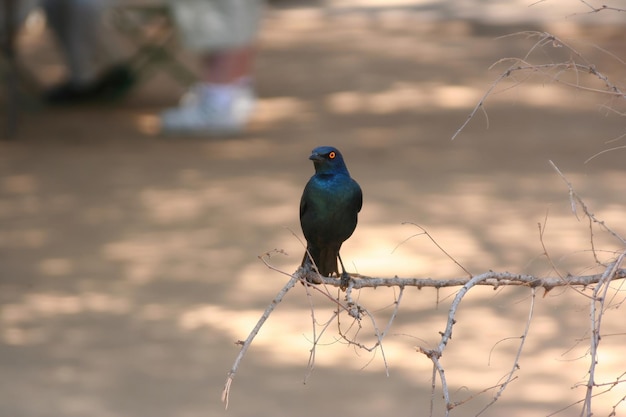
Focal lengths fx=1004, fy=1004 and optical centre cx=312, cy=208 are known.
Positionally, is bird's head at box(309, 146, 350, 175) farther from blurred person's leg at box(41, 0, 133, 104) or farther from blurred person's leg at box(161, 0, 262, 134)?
blurred person's leg at box(41, 0, 133, 104)

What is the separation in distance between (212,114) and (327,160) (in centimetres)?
639

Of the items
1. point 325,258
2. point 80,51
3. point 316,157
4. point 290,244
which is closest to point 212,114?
point 80,51

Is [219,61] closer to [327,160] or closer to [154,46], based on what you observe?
[154,46]

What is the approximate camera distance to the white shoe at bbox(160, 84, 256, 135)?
26.6ft

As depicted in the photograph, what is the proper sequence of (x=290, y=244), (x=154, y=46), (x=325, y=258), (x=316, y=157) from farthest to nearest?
(x=154, y=46), (x=290, y=244), (x=325, y=258), (x=316, y=157)

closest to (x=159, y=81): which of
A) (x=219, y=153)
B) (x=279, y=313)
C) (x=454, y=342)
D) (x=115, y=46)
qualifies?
(x=115, y=46)

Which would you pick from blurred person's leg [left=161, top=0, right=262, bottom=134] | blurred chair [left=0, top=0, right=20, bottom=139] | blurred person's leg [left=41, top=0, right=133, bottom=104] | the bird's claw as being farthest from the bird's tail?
blurred person's leg [left=41, top=0, right=133, bottom=104]

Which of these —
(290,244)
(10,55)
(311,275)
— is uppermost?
(10,55)

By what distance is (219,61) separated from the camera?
26.8 ft

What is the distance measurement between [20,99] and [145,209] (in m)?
3.21

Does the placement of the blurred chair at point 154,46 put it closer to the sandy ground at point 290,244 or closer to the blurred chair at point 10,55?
the sandy ground at point 290,244

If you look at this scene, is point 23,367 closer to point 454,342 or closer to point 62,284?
point 62,284

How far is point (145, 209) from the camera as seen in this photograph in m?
6.54

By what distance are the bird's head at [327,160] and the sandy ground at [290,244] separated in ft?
0.62
